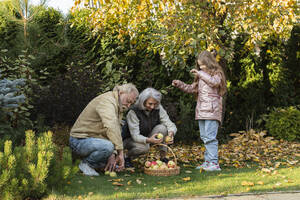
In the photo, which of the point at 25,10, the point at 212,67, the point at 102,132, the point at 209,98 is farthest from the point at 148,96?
the point at 25,10

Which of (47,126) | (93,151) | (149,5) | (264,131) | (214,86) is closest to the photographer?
(93,151)

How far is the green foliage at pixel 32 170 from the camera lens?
2.70m

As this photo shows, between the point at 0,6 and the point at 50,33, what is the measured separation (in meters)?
1.10

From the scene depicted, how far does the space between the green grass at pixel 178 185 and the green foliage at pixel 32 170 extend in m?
0.12

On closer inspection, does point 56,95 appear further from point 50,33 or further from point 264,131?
point 264,131

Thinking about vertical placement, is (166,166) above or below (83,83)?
below

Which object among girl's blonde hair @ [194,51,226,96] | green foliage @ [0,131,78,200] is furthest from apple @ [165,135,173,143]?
green foliage @ [0,131,78,200]

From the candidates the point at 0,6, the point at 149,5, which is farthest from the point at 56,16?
the point at 149,5

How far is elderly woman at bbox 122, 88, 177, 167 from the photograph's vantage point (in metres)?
4.13

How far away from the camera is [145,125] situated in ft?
14.3

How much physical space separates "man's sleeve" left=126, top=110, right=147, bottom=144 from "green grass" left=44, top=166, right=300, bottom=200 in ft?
1.28

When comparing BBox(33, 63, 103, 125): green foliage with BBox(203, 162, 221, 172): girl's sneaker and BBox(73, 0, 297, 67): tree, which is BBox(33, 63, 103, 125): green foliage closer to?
BBox(73, 0, 297, 67): tree

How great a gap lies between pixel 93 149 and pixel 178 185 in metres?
1.01

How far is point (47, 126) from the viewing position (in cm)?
552
